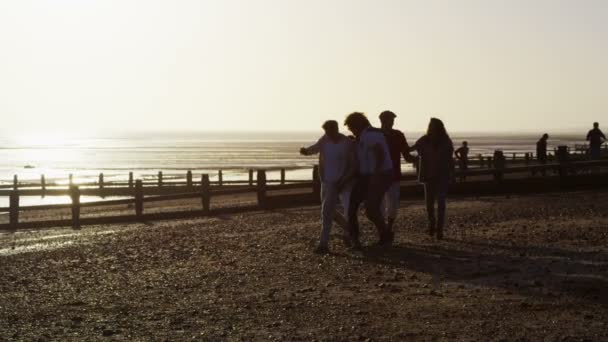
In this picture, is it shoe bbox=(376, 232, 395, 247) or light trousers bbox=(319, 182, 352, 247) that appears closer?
light trousers bbox=(319, 182, 352, 247)

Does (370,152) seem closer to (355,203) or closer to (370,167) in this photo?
(370,167)

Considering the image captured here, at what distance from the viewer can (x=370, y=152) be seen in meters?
11.9

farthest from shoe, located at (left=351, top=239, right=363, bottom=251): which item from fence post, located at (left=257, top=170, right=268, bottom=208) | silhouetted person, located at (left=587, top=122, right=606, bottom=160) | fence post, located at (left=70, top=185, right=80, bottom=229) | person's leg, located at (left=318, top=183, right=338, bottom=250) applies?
silhouetted person, located at (left=587, top=122, right=606, bottom=160)

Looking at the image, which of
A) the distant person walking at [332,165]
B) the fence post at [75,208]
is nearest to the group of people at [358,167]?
the distant person walking at [332,165]

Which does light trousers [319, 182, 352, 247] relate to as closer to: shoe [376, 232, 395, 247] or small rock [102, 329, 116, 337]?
shoe [376, 232, 395, 247]

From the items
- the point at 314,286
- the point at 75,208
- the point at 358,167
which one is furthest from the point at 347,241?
the point at 75,208

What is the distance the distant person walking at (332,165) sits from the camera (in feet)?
39.4

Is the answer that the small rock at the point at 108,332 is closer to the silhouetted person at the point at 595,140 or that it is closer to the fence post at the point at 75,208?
the fence post at the point at 75,208

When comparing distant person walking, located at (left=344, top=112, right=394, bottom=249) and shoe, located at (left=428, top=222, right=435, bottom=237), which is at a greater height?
distant person walking, located at (left=344, top=112, right=394, bottom=249)

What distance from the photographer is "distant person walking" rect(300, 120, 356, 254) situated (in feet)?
39.4

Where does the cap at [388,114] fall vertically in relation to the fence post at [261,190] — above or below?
above

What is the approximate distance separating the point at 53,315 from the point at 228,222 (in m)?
10.4

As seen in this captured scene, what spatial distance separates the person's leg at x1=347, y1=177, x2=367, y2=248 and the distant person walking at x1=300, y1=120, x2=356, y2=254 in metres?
0.13

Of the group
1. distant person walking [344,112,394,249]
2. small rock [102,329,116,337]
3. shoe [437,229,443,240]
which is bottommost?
small rock [102,329,116,337]
